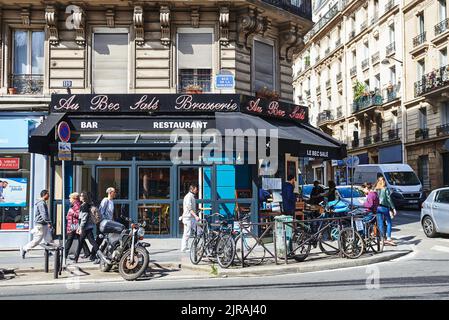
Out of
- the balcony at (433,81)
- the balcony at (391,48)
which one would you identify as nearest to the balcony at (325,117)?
the balcony at (391,48)

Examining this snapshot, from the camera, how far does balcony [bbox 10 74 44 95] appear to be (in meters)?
15.8

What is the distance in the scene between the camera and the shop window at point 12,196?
49.0 feet

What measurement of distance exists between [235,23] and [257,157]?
4.74 m

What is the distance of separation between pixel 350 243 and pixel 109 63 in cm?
934

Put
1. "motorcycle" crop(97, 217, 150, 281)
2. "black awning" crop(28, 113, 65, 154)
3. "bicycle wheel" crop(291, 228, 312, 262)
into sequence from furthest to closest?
1. "black awning" crop(28, 113, 65, 154)
2. "bicycle wheel" crop(291, 228, 312, 262)
3. "motorcycle" crop(97, 217, 150, 281)

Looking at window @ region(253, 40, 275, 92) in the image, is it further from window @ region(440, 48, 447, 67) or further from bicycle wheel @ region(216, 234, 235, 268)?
window @ region(440, 48, 447, 67)

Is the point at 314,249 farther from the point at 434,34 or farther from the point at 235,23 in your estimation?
the point at 434,34

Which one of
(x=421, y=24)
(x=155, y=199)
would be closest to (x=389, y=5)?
(x=421, y=24)

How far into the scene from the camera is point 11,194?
1495cm

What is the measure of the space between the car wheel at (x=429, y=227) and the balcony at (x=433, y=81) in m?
19.3

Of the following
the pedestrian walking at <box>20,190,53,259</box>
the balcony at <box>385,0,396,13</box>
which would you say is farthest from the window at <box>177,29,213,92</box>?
the balcony at <box>385,0,396,13</box>

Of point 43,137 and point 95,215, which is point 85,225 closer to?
point 95,215

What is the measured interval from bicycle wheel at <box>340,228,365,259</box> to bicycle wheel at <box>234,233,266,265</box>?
1846 millimetres

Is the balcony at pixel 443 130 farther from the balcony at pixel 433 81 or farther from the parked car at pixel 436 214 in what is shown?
the parked car at pixel 436 214
